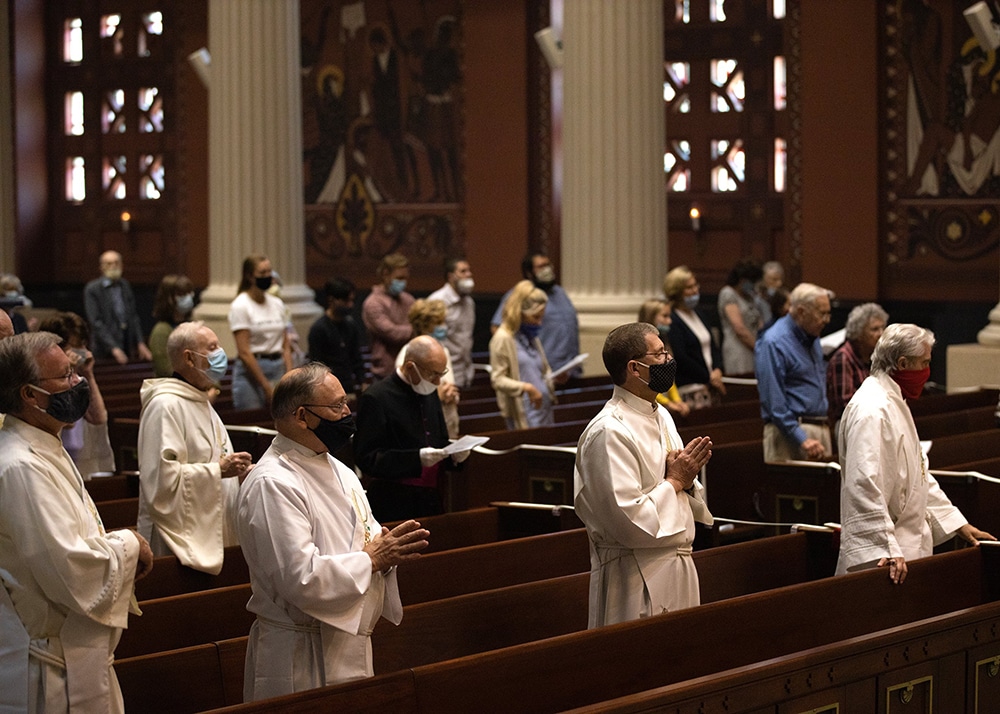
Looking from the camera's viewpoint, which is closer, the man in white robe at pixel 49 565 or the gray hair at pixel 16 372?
the man in white robe at pixel 49 565

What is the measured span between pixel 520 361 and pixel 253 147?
19.6ft

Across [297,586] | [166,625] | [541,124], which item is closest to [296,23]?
[541,124]

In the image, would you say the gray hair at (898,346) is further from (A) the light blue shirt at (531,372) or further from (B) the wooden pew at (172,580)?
(A) the light blue shirt at (531,372)

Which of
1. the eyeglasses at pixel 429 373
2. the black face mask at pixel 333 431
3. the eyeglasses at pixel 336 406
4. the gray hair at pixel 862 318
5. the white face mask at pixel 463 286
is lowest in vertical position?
the black face mask at pixel 333 431

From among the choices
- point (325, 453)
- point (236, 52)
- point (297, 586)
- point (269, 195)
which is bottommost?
point (297, 586)

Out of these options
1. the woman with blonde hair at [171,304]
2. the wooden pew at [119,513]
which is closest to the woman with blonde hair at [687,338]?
the woman with blonde hair at [171,304]

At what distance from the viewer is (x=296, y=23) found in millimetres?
13500

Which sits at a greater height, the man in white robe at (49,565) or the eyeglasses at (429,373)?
the eyeglasses at (429,373)

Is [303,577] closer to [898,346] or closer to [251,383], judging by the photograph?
[898,346]

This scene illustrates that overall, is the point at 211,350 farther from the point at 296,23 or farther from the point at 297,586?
the point at 296,23

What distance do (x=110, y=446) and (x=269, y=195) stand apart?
550 cm

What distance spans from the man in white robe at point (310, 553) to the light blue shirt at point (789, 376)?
3454 millimetres

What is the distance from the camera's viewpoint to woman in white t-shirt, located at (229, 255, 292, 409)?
8789 millimetres

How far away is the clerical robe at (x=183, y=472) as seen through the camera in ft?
16.9
